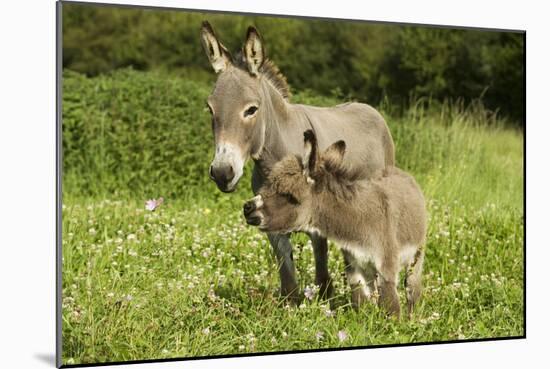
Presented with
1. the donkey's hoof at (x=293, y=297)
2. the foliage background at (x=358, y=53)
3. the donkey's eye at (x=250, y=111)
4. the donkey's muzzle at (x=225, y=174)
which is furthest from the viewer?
the foliage background at (x=358, y=53)

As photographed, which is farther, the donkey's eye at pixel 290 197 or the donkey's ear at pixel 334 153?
the donkey's ear at pixel 334 153

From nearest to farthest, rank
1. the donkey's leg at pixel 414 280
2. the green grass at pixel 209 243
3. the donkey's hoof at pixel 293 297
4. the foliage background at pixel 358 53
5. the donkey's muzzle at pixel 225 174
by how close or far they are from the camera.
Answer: the donkey's muzzle at pixel 225 174 → the green grass at pixel 209 243 → the donkey's hoof at pixel 293 297 → the donkey's leg at pixel 414 280 → the foliage background at pixel 358 53

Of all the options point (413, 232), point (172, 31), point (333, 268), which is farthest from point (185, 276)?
point (172, 31)

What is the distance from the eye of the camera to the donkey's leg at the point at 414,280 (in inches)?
203

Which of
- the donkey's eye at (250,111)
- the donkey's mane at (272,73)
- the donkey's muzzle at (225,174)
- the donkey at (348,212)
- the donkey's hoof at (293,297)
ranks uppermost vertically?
the donkey's mane at (272,73)

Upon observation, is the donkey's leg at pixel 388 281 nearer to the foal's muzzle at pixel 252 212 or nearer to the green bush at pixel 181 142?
the foal's muzzle at pixel 252 212

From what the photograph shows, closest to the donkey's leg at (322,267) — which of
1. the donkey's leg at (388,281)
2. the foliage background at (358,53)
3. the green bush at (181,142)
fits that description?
the donkey's leg at (388,281)

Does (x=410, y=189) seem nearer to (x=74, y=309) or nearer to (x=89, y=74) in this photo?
(x=74, y=309)

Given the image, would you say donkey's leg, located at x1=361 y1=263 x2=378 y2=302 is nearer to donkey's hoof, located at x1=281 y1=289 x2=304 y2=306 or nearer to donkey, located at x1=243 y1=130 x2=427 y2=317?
donkey, located at x1=243 y1=130 x2=427 y2=317

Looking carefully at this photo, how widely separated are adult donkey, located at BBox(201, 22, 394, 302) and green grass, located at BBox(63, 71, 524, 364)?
0.30 feet

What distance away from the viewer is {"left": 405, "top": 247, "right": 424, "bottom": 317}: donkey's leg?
5156 millimetres


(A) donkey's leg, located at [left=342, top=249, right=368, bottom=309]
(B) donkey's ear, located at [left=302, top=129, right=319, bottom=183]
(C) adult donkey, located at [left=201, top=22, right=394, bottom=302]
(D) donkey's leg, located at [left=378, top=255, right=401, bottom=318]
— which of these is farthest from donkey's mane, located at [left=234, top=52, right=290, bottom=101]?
(D) donkey's leg, located at [left=378, top=255, right=401, bottom=318]

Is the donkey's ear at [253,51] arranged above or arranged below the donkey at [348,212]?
above

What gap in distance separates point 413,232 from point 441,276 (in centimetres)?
65
